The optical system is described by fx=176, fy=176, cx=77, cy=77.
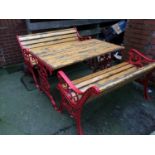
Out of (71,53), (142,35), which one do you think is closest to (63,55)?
(71,53)

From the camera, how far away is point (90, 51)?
249 cm

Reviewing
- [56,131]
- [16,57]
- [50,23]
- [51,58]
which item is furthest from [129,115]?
[16,57]

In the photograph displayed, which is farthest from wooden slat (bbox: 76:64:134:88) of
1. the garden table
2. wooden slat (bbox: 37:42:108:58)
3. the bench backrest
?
the bench backrest

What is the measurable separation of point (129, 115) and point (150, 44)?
1.18 metres

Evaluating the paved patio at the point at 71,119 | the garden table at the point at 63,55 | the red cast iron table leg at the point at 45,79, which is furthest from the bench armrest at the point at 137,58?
the red cast iron table leg at the point at 45,79

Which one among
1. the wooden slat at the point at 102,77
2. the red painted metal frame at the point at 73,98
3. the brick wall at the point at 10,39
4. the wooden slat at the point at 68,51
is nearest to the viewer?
the red painted metal frame at the point at 73,98

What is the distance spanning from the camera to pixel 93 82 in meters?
2.19

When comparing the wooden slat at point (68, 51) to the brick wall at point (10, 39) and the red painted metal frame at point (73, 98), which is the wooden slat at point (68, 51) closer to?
the red painted metal frame at point (73, 98)

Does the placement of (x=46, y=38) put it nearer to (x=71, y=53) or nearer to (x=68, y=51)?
(x=68, y=51)

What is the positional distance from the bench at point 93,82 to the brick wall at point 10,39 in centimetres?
181

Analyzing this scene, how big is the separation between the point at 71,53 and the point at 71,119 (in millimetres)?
900

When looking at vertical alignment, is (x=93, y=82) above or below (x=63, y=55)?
below

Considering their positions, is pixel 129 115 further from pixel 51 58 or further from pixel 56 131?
pixel 51 58

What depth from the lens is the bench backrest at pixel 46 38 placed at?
2.94m
